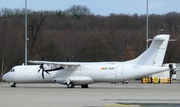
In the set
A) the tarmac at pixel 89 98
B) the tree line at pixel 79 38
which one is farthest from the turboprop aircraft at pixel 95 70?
the tarmac at pixel 89 98

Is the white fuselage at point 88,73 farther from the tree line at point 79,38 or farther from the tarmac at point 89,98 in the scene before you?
the tarmac at point 89,98

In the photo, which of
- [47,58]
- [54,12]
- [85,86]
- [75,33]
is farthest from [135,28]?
[85,86]

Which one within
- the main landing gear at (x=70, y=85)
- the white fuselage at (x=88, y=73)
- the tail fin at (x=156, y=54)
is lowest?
Answer: the main landing gear at (x=70, y=85)

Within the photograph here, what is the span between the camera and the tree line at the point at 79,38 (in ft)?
264

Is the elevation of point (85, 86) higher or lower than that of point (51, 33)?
lower

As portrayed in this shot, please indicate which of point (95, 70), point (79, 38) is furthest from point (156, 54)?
point (79, 38)

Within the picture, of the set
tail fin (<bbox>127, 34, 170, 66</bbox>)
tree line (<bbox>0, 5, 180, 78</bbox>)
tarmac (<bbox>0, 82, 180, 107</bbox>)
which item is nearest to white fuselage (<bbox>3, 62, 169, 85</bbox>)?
tail fin (<bbox>127, 34, 170, 66</bbox>)

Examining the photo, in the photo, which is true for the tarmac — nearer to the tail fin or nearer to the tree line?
the tail fin

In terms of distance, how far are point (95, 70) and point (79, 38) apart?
58.8 meters

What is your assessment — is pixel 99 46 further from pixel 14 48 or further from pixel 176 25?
pixel 176 25

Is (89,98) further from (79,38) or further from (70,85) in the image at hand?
(79,38)

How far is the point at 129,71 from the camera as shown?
1766 inches

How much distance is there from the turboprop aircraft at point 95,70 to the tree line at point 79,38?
380cm

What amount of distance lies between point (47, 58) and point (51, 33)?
1208 inches
